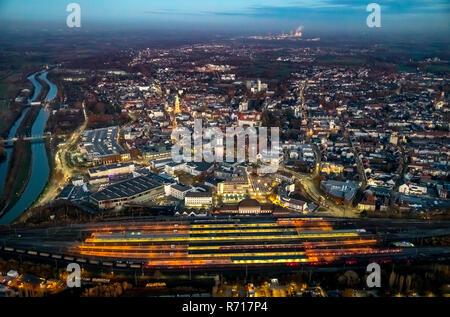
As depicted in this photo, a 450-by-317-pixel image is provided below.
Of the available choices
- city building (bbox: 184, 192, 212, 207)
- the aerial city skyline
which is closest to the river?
the aerial city skyline

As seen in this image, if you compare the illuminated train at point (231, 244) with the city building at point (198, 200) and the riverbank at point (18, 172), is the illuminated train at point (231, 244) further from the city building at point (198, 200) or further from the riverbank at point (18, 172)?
the riverbank at point (18, 172)

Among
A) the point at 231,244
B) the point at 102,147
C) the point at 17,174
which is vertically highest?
the point at 102,147

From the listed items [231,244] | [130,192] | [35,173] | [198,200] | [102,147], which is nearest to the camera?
[231,244]

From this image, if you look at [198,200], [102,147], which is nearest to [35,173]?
[102,147]

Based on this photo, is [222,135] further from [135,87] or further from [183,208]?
[135,87]

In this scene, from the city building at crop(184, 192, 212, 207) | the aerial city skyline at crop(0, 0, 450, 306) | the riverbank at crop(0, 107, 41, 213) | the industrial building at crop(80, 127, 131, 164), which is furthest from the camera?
the industrial building at crop(80, 127, 131, 164)

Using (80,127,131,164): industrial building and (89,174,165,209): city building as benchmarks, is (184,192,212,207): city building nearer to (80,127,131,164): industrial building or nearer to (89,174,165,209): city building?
(89,174,165,209): city building

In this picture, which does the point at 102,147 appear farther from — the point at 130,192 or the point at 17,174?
the point at 130,192

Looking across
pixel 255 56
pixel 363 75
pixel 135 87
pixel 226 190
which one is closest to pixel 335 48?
pixel 255 56

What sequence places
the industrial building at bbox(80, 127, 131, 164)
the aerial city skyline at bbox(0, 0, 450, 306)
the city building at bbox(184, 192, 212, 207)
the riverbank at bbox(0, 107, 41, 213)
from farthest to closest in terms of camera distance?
the industrial building at bbox(80, 127, 131, 164), the riverbank at bbox(0, 107, 41, 213), the city building at bbox(184, 192, 212, 207), the aerial city skyline at bbox(0, 0, 450, 306)

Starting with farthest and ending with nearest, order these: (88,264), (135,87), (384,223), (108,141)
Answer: (135,87) < (108,141) < (384,223) < (88,264)

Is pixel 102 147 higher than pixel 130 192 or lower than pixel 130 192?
higher
